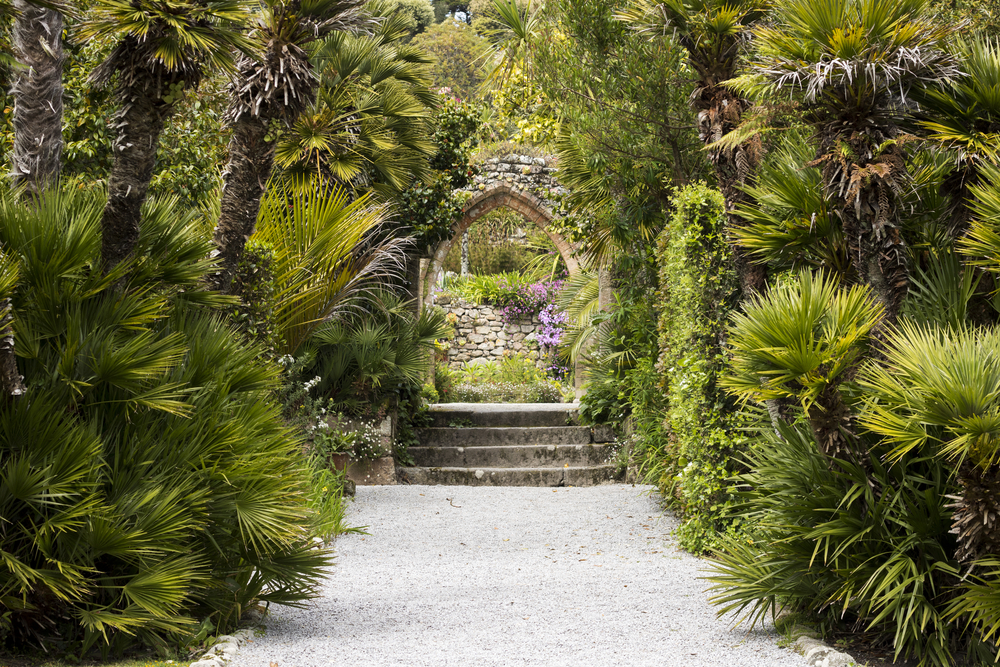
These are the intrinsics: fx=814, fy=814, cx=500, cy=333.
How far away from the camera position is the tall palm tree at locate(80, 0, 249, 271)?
133 inches

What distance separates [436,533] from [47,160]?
4146 millimetres

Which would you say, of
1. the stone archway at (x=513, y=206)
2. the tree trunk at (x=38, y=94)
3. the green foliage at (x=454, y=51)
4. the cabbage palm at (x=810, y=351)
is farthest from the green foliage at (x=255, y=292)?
the green foliage at (x=454, y=51)

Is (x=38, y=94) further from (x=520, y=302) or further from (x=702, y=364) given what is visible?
(x=520, y=302)

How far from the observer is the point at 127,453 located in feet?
11.0

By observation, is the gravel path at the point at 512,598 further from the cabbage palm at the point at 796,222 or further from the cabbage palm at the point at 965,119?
the cabbage palm at the point at 965,119

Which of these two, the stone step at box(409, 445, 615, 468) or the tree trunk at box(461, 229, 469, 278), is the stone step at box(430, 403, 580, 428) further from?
the tree trunk at box(461, 229, 469, 278)

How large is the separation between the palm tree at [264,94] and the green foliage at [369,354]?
392 centimetres

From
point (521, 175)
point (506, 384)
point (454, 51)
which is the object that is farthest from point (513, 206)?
point (454, 51)

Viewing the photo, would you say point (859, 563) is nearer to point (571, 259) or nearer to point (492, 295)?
point (571, 259)

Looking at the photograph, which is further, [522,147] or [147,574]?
[522,147]

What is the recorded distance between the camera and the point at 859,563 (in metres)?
3.40

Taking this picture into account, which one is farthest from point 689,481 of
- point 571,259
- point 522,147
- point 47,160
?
point 522,147

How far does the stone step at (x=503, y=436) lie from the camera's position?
10695 millimetres

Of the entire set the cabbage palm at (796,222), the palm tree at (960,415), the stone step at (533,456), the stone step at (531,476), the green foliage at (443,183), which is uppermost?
the green foliage at (443,183)
